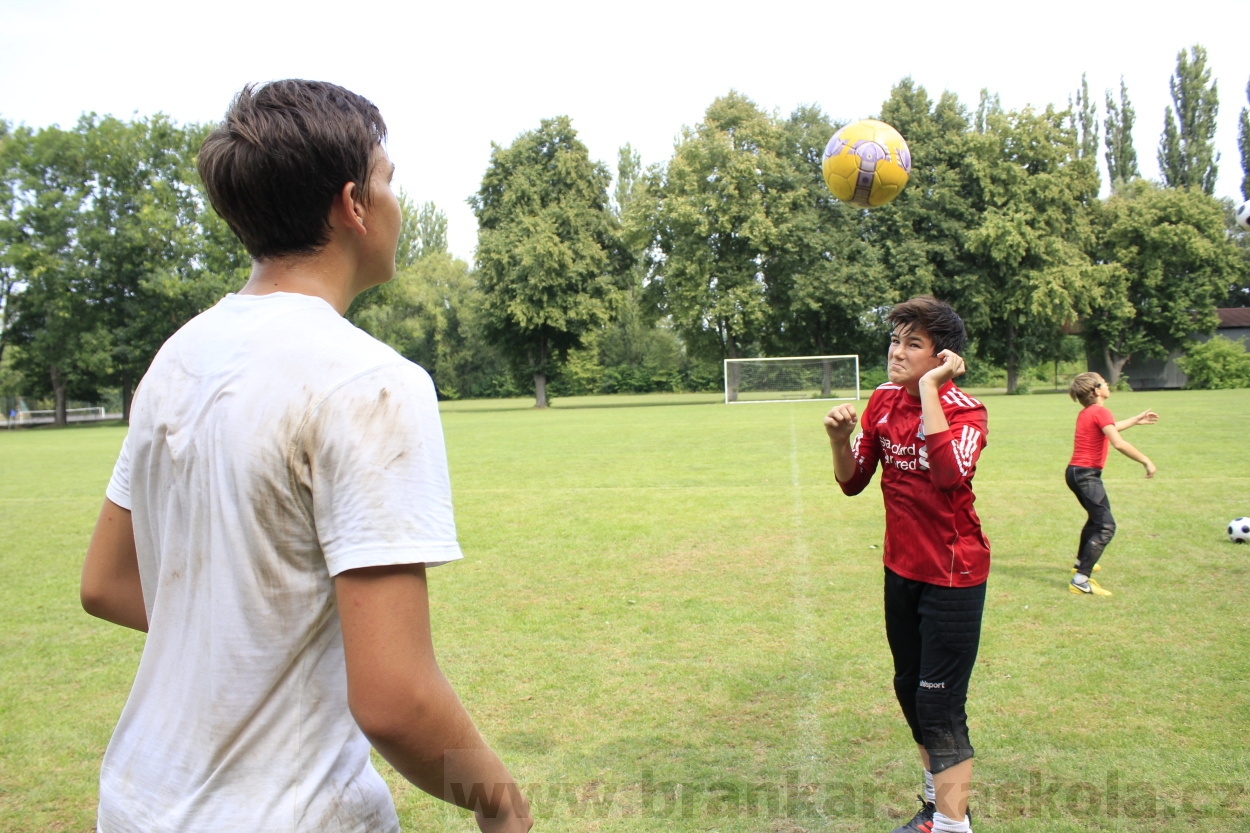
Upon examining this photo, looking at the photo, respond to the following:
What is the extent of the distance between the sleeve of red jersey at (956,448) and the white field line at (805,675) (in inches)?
63.9

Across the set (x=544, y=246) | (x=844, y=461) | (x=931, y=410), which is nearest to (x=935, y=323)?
(x=931, y=410)

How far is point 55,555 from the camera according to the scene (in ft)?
32.2

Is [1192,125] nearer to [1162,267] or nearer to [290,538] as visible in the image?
[1162,267]

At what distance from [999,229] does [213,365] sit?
47535 mm

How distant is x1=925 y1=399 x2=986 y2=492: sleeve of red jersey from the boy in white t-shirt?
238cm

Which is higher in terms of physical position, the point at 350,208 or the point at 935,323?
→ the point at 350,208

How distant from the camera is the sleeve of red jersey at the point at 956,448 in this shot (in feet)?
10.9

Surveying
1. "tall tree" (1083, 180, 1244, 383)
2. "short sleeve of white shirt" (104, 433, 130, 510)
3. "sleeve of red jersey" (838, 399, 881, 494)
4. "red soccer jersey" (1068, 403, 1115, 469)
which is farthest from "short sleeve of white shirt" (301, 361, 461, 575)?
"tall tree" (1083, 180, 1244, 383)

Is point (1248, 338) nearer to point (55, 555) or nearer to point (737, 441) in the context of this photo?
point (737, 441)

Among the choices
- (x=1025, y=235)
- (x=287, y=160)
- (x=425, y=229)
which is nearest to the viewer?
(x=287, y=160)

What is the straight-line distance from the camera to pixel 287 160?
4.43 feet

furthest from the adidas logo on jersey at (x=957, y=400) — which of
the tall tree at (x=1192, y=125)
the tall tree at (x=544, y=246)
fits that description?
the tall tree at (x=1192, y=125)

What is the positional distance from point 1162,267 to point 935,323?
51.3 meters

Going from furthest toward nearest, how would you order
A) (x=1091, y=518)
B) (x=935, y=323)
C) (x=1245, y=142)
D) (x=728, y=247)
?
(x=1245, y=142)
(x=728, y=247)
(x=1091, y=518)
(x=935, y=323)
